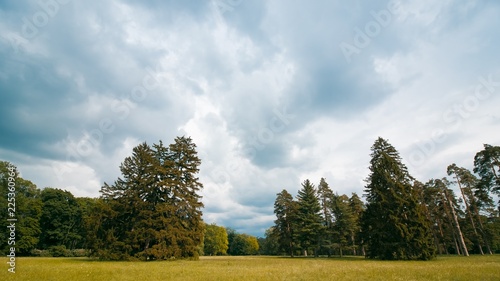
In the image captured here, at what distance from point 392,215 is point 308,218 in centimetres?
2121

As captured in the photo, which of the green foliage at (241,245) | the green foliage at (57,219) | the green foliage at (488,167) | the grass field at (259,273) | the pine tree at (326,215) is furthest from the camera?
the green foliage at (241,245)

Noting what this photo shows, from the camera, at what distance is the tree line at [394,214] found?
36531 mm

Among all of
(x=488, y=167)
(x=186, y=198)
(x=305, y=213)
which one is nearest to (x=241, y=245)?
(x=305, y=213)

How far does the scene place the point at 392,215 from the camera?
124 ft

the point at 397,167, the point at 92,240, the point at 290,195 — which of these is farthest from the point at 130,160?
the point at 397,167

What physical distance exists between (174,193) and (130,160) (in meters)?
9.26

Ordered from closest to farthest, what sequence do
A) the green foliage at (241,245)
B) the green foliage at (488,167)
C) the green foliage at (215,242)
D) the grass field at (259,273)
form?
the grass field at (259,273) < the green foliage at (488,167) < the green foliage at (215,242) < the green foliage at (241,245)

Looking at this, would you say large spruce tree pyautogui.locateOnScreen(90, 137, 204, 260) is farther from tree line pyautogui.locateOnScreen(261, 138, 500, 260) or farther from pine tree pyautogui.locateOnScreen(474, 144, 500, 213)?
pine tree pyautogui.locateOnScreen(474, 144, 500, 213)

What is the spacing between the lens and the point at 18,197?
60.8m

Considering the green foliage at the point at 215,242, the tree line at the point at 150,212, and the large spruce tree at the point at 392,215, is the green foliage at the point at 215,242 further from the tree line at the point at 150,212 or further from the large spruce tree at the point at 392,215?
the large spruce tree at the point at 392,215

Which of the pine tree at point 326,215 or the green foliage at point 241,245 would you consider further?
the green foliage at point 241,245

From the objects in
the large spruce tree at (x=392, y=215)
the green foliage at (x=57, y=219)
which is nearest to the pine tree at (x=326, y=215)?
the large spruce tree at (x=392, y=215)

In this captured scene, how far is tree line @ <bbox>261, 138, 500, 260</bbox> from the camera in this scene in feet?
120

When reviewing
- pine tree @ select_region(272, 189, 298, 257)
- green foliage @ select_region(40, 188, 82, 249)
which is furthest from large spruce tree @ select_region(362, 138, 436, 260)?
green foliage @ select_region(40, 188, 82, 249)
